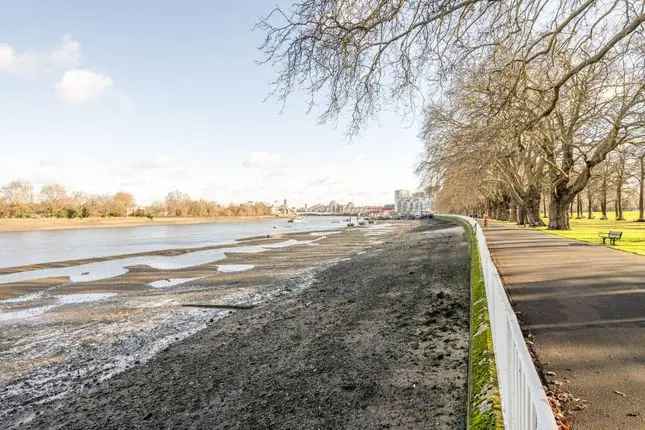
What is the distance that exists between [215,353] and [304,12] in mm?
6303

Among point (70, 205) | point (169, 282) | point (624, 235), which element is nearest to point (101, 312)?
point (169, 282)

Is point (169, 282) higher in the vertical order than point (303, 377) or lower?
lower

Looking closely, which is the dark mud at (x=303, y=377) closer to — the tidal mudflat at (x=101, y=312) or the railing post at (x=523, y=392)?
the tidal mudflat at (x=101, y=312)

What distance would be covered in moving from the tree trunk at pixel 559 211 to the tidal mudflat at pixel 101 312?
55.4ft

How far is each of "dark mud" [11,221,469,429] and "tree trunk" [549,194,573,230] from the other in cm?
2093

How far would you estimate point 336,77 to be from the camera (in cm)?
682

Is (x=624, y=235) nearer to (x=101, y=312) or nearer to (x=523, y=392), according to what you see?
(x=523, y=392)

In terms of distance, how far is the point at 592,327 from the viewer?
562cm

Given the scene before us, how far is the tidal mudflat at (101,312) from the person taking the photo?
7141 mm

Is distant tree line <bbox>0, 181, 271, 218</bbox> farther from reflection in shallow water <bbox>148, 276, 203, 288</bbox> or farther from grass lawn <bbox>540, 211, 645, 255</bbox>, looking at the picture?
grass lawn <bbox>540, 211, 645, 255</bbox>

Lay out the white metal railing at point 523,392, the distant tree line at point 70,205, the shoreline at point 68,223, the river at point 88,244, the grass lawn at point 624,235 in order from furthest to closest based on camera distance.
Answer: the distant tree line at point 70,205, the shoreline at point 68,223, the river at point 88,244, the grass lawn at point 624,235, the white metal railing at point 523,392

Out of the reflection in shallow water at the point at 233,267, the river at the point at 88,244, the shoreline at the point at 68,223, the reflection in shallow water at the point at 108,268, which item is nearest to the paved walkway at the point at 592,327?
the reflection in shallow water at the point at 233,267

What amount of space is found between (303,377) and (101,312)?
340 inches

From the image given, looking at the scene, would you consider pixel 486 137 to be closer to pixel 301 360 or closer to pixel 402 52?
pixel 402 52
